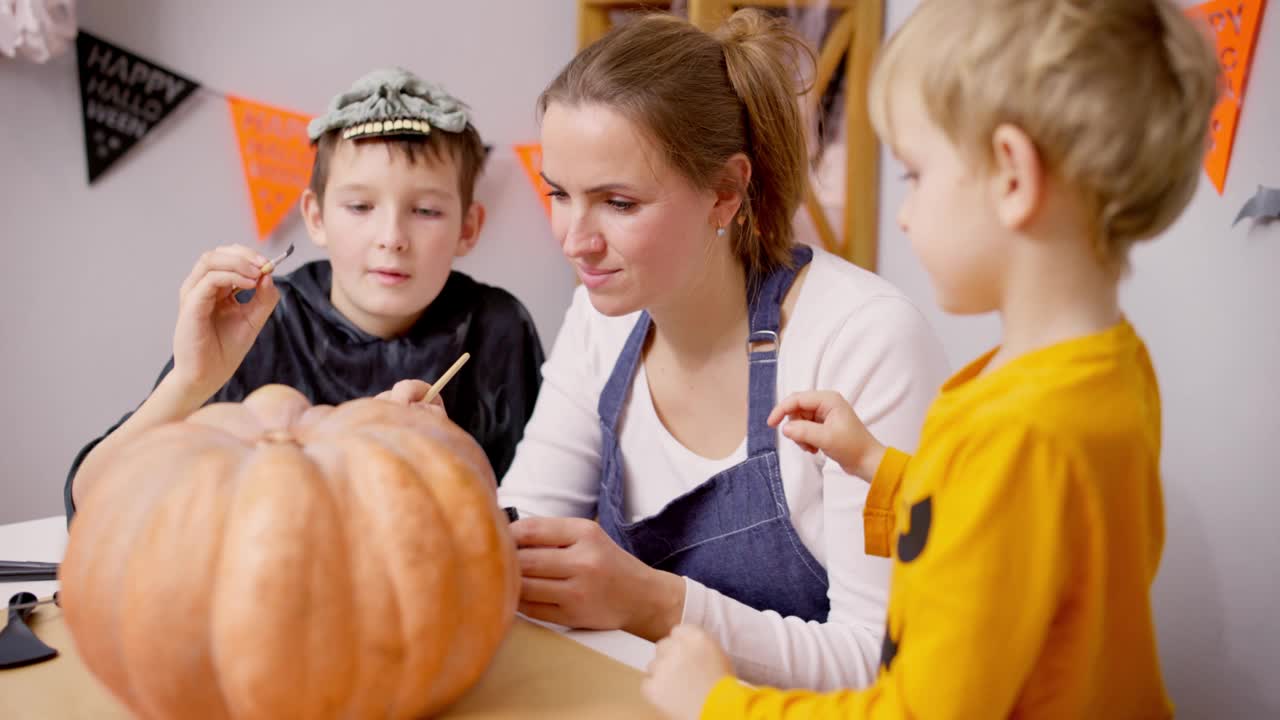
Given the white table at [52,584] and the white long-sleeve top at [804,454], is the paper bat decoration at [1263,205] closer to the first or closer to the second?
the white long-sleeve top at [804,454]

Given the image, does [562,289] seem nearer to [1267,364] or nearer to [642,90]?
[642,90]

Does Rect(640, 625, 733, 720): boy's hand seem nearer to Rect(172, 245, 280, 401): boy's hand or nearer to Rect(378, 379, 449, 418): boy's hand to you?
Rect(378, 379, 449, 418): boy's hand

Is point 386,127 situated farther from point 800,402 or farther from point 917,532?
point 917,532

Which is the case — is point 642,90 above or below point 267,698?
above

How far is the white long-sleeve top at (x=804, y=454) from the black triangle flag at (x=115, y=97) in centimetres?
149

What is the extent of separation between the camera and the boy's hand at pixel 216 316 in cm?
115

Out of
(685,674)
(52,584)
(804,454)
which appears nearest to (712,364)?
(804,454)

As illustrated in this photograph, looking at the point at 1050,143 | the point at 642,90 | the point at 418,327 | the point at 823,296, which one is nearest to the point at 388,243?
the point at 418,327

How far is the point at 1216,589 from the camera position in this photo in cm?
126

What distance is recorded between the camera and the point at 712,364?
1323 millimetres

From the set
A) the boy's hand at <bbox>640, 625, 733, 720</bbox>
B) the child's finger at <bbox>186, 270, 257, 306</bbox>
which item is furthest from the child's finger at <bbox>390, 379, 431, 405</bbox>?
the boy's hand at <bbox>640, 625, 733, 720</bbox>

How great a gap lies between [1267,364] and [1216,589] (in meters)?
0.29

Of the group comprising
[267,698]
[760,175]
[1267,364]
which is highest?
[760,175]

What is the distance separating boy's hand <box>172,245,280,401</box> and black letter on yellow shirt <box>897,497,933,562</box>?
800 mm
